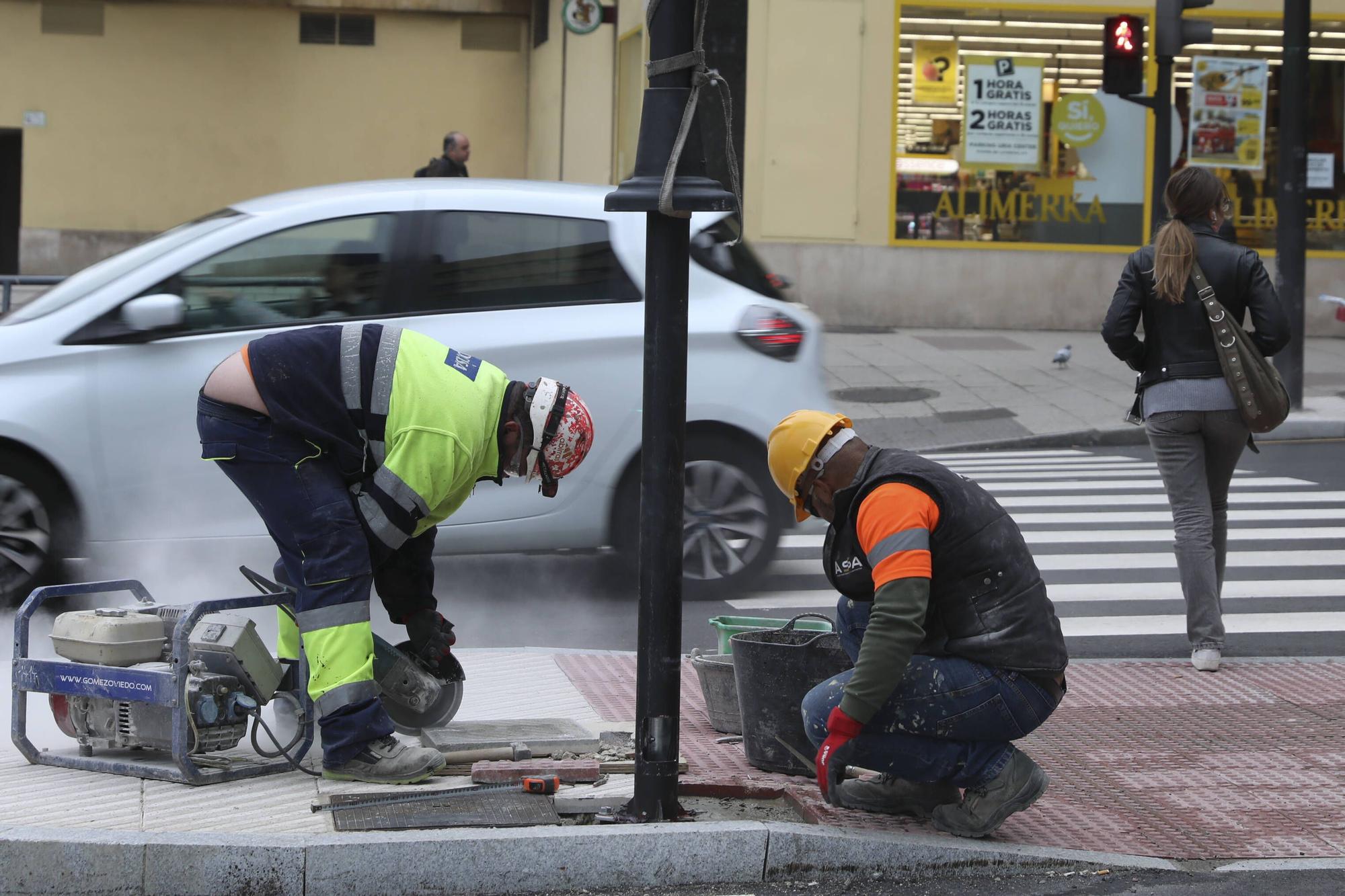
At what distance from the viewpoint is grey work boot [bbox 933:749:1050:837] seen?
A: 4.32m

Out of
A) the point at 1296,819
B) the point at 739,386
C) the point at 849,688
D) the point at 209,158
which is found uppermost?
the point at 209,158

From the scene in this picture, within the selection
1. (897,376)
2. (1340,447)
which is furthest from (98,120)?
(1340,447)

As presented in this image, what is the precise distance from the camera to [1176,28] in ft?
44.9

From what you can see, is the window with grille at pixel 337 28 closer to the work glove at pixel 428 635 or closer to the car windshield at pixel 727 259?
the car windshield at pixel 727 259

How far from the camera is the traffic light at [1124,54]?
13953 mm

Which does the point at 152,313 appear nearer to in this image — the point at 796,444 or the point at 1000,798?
the point at 796,444

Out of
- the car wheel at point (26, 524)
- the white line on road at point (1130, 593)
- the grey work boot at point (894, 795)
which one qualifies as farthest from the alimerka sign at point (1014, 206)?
the grey work boot at point (894, 795)

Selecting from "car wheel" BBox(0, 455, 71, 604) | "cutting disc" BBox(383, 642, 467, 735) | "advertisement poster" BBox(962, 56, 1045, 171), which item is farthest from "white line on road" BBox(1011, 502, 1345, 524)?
"advertisement poster" BBox(962, 56, 1045, 171)

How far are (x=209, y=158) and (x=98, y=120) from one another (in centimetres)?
189

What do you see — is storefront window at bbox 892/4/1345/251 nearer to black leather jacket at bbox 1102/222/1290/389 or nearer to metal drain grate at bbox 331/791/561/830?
black leather jacket at bbox 1102/222/1290/389

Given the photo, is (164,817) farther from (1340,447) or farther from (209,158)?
(209,158)

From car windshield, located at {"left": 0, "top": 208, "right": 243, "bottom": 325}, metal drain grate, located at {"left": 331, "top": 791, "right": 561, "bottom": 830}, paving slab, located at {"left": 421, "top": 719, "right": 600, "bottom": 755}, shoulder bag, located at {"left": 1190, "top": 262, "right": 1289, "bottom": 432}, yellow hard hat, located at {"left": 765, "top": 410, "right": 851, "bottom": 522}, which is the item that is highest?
car windshield, located at {"left": 0, "top": 208, "right": 243, "bottom": 325}

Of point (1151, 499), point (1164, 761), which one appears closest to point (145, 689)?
point (1164, 761)

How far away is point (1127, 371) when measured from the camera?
52.8 feet
